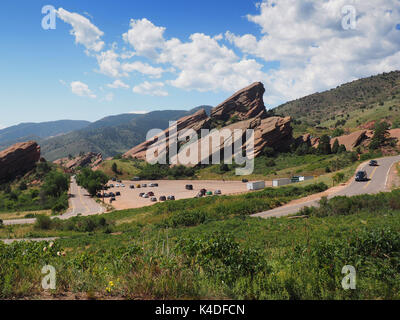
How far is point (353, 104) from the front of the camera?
130 metres

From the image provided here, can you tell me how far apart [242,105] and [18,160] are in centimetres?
9712

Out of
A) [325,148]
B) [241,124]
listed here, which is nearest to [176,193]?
[325,148]

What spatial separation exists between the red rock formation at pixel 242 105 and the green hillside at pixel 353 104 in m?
19.8

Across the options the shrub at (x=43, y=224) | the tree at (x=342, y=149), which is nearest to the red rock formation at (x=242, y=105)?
the tree at (x=342, y=149)

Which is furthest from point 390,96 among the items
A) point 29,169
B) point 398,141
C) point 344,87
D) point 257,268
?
point 29,169

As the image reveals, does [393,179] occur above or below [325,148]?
below

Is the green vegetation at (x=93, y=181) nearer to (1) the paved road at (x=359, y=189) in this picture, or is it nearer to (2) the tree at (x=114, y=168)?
(2) the tree at (x=114, y=168)

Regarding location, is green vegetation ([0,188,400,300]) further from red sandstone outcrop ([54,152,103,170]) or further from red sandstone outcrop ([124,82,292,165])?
red sandstone outcrop ([54,152,103,170])

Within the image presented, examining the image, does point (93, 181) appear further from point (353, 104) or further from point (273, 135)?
point (353, 104)

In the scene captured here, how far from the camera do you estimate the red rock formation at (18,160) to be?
94.5 m

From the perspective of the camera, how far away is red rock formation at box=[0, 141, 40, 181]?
310 feet

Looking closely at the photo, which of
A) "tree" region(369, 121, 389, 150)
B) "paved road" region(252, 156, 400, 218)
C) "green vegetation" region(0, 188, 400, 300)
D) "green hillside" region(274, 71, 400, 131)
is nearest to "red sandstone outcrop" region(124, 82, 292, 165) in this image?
"green hillside" region(274, 71, 400, 131)
